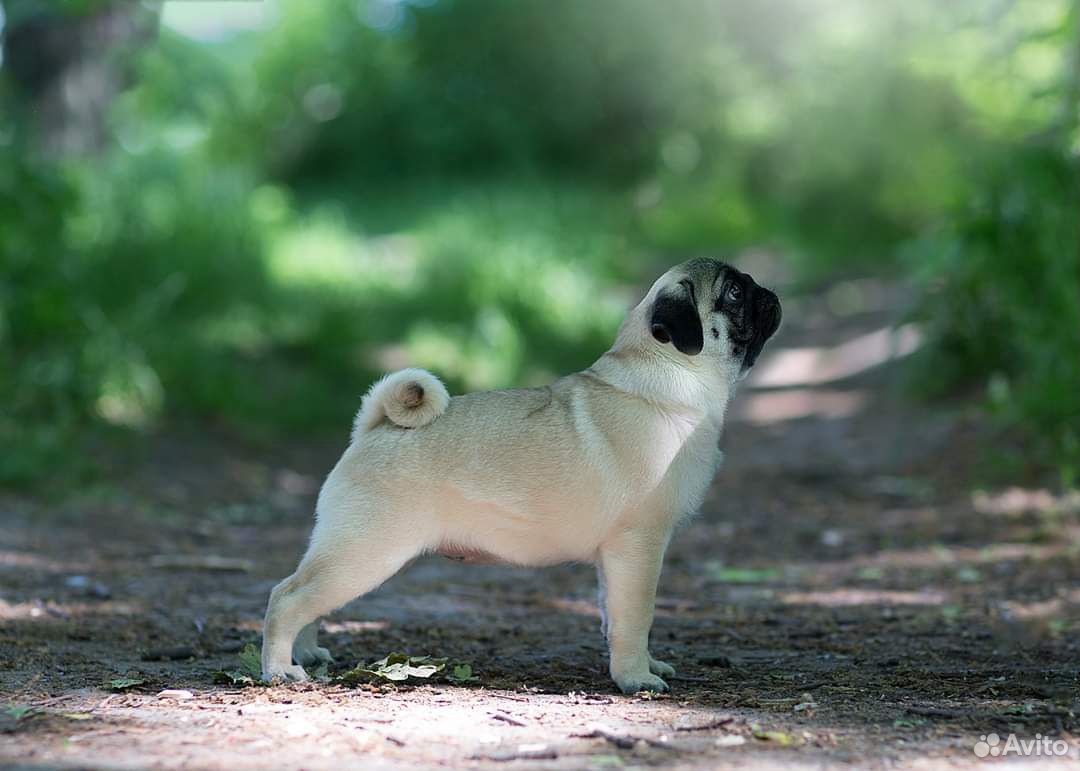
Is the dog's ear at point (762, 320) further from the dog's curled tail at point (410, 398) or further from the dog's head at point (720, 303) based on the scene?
the dog's curled tail at point (410, 398)

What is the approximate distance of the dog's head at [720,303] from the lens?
520 cm

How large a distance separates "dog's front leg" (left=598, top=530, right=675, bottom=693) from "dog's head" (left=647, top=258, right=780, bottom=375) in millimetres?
854

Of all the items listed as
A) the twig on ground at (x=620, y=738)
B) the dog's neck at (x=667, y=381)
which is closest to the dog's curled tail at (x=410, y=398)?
the dog's neck at (x=667, y=381)

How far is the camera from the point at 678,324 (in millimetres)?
5070

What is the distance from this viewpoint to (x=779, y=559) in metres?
8.29

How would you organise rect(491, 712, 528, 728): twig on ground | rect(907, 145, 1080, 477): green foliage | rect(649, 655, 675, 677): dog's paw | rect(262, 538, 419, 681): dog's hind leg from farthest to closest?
1. rect(907, 145, 1080, 477): green foliage
2. rect(649, 655, 675, 677): dog's paw
3. rect(262, 538, 419, 681): dog's hind leg
4. rect(491, 712, 528, 728): twig on ground

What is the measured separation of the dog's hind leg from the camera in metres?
4.67

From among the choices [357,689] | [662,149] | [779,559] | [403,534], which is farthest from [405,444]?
[662,149]

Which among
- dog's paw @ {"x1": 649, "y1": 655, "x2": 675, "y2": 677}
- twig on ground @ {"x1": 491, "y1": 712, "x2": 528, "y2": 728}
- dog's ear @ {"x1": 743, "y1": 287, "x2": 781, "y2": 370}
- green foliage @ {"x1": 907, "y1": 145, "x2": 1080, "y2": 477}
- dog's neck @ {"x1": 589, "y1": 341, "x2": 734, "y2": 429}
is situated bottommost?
twig on ground @ {"x1": 491, "y1": 712, "x2": 528, "y2": 728}

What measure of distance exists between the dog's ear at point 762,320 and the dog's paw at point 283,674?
2250mm

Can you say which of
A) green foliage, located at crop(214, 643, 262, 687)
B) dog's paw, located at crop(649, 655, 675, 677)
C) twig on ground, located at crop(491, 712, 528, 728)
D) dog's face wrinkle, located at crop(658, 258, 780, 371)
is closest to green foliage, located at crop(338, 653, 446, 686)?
green foliage, located at crop(214, 643, 262, 687)

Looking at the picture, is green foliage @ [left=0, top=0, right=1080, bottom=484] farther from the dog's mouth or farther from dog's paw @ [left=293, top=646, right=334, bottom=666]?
the dog's mouth

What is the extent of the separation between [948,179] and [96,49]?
11653mm

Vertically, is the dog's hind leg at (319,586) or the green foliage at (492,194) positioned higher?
the green foliage at (492,194)
